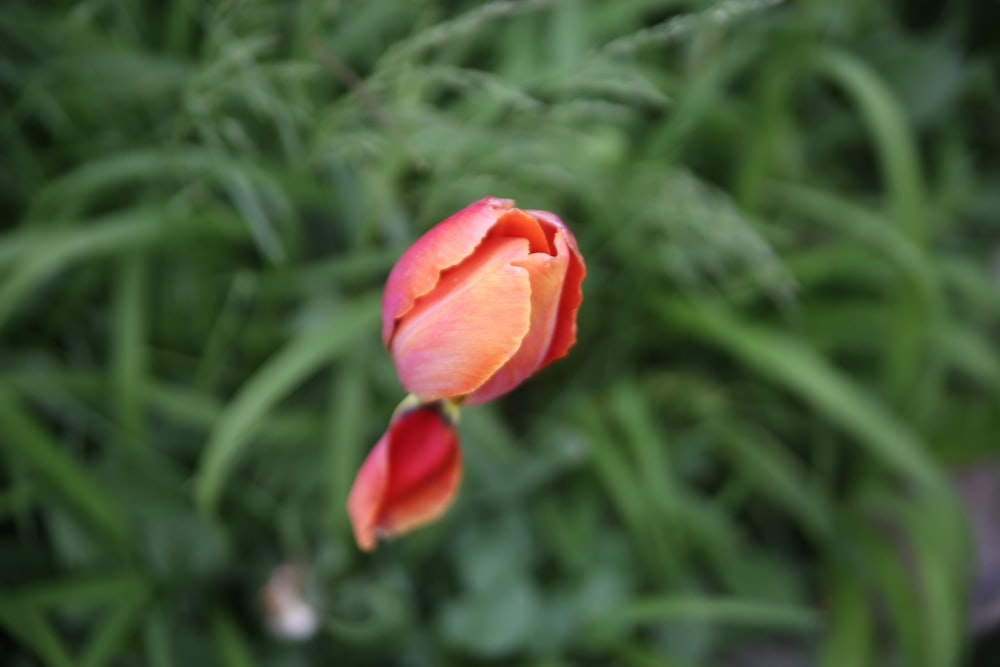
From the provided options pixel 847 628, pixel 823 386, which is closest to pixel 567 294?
pixel 823 386

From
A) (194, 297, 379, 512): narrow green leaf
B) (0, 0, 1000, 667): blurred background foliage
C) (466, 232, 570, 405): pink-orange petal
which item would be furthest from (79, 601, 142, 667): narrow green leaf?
(466, 232, 570, 405): pink-orange petal

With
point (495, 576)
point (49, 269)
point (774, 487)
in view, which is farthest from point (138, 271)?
point (774, 487)

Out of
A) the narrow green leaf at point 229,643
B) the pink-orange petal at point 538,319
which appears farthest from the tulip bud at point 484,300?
the narrow green leaf at point 229,643

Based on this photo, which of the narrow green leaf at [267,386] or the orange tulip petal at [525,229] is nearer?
the orange tulip petal at [525,229]

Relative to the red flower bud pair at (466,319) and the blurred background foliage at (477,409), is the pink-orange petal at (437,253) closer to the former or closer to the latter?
the red flower bud pair at (466,319)

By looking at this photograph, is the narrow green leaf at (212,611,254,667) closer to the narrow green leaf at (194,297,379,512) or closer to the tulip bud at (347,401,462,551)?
the narrow green leaf at (194,297,379,512)

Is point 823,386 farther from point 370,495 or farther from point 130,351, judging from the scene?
point 130,351
